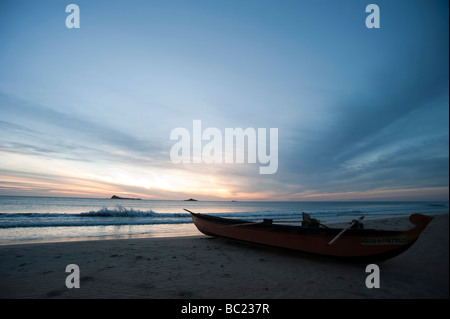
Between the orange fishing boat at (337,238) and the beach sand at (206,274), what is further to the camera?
the orange fishing boat at (337,238)

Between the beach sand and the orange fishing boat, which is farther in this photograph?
the orange fishing boat

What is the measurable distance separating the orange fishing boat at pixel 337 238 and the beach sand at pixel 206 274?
0.45m

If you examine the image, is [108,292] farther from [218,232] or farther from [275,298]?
[218,232]

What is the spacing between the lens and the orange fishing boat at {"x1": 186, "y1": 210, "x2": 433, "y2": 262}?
5223 mm

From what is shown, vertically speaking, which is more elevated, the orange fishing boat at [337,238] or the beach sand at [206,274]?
the orange fishing boat at [337,238]

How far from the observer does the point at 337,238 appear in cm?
581

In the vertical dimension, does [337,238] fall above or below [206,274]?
above

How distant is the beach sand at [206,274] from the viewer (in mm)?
4105

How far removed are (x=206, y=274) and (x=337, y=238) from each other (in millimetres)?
4040

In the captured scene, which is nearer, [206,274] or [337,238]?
[206,274]

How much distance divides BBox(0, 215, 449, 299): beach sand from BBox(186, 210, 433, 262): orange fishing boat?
0.45 m

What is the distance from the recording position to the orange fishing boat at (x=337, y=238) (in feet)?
17.1

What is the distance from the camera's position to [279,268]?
5.86 m

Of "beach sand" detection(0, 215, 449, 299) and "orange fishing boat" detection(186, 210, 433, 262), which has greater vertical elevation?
"orange fishing boat" detection(186, 210, 433, 262)
